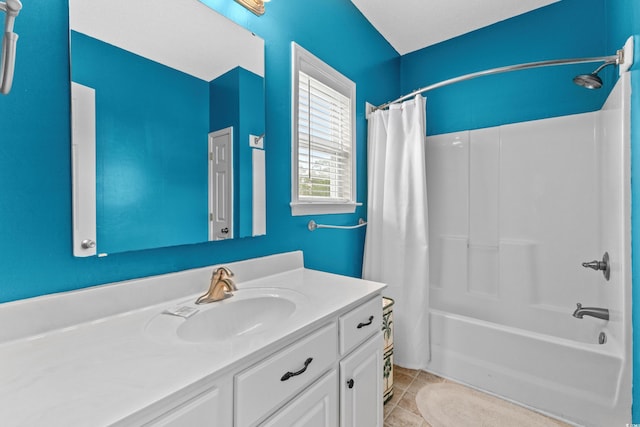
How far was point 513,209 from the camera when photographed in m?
2.23

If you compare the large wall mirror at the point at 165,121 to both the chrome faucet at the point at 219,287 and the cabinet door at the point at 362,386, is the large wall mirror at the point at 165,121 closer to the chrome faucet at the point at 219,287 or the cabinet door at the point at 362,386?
the chrome faucet at the point at 219,287

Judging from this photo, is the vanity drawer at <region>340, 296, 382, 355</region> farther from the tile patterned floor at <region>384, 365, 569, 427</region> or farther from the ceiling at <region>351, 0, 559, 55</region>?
the ceiling at <region>351, 0, 559, 55</region>

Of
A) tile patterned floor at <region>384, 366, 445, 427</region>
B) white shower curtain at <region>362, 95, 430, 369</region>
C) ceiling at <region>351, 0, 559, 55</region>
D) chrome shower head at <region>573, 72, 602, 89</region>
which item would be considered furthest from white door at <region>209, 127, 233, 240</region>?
chrome shower head at <region>573, 72, 602, 89</region>

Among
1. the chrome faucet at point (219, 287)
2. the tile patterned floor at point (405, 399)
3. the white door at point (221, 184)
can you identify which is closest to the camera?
the chrome faucet at point (219, 287)

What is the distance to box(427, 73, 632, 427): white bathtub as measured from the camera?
4.73ft

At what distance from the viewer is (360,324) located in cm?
114

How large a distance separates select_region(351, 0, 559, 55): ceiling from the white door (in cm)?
160

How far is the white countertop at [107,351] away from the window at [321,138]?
762 millimetres

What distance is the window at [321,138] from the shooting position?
1613 mm

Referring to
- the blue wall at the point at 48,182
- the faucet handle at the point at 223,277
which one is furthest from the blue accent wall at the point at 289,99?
the faucet handle at the point at 223,277

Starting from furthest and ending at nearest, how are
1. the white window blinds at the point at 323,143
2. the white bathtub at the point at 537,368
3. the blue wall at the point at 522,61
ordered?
the blue wall at the point at 522,61
the white window blinds at the point at 323,143
the white bathtub at the point at 537,368

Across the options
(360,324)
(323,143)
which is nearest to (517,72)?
(323,143)

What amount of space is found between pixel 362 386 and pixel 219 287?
0.71 meters

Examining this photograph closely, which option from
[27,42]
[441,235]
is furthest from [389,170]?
[27,42]
